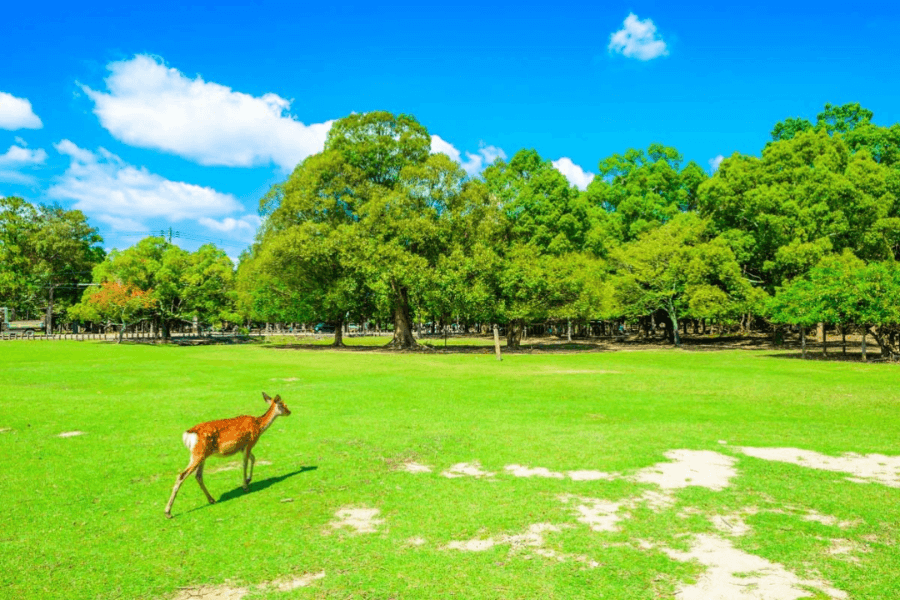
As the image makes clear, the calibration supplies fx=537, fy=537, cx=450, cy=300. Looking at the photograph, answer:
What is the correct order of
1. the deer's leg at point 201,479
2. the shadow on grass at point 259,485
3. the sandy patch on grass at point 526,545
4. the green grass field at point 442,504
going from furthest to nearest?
1. the shadow on grass at point 259,485
2. the deer's leg at point 201,479
3. the sandy patch on grass at point 526,545
4. the green grass field at point 442,504

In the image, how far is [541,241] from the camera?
4838cm

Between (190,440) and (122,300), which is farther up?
(122,300)

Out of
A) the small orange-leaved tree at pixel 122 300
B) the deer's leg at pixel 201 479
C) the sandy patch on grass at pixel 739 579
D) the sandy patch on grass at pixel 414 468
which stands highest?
the small orange-leaved tree at pixel 122 300

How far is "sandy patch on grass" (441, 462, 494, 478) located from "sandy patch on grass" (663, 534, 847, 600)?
338 centimetres

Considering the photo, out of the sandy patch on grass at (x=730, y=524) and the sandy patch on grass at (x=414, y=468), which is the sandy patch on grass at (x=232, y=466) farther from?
the sandy patch on grass at (x=730, y=524)

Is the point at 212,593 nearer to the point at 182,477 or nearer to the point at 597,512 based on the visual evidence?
the point at 182,477

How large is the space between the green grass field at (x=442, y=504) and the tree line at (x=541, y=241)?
946 inches

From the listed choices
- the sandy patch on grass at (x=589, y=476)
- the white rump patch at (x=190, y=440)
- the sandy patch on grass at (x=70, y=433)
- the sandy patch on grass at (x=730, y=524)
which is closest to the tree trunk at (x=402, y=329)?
the sandy patch on grass at (x=70, y=433)

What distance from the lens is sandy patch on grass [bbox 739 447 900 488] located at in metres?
8.27

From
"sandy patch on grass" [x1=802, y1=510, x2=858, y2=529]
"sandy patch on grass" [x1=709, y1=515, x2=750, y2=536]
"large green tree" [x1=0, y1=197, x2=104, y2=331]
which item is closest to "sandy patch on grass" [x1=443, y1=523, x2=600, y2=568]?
"sandy patch on grass" [x1=709, y1=515, x2=750, y2=536]

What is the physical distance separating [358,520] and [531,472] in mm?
3129

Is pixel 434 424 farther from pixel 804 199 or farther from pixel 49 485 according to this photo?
pixel 804 199

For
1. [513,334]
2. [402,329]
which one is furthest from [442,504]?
[513,334]

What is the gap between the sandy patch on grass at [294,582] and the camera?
5.05 meters
